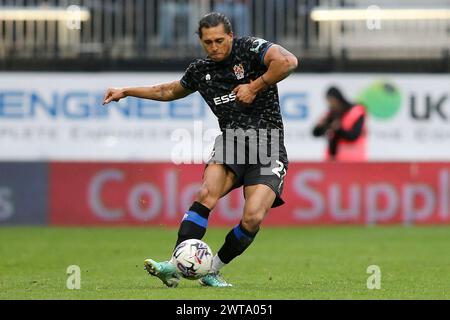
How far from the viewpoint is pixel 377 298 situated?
31.1ft

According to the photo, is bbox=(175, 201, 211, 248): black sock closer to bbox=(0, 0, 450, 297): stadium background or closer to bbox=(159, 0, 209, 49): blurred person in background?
bbox=(0, 0, 450, 297): stadium background

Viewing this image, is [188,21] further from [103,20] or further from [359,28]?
[359,28]

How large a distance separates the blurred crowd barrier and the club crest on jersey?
12652 millimetres

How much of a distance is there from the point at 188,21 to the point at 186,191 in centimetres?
368

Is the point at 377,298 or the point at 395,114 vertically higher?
the point at 395,114

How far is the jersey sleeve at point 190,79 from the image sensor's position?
1099 centimetres

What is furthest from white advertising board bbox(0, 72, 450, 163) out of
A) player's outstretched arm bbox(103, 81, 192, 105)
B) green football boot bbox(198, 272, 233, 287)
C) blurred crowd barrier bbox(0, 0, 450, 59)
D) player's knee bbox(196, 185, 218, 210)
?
player's knee bbox(196, 185, 218, 210)

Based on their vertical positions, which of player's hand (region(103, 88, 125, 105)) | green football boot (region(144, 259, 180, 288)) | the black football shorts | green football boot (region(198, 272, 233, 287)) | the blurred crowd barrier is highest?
the blurred crowd barrier

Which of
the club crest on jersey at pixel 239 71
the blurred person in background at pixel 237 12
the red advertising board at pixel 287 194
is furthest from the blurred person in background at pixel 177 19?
the club crest on jersey at pixel 239 71

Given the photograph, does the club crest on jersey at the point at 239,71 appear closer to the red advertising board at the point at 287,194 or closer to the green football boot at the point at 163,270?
the green football boot at the point at 163,270

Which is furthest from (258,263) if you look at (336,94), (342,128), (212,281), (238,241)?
(336,94)

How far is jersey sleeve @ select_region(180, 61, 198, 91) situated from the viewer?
36.1ft

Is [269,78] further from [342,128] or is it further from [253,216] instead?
[342,128]

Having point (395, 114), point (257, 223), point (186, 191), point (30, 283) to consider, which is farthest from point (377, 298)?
point (395, 114)
